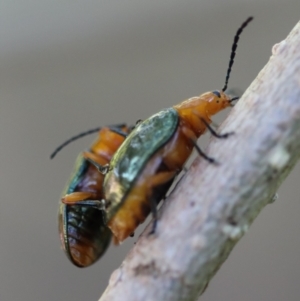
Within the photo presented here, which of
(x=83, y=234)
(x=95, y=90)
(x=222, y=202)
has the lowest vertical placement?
(x=83, y=234)

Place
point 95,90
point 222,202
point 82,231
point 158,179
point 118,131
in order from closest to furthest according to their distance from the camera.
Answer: point 222,202 < point 158,179 < point 82,231 < point 118,131 < point 95,90

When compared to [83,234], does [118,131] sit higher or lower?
higher

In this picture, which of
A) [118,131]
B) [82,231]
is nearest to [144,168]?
[82,231]

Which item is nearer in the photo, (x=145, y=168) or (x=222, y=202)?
(x=222, y=202)

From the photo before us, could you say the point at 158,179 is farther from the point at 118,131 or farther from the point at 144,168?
the point at 118,131

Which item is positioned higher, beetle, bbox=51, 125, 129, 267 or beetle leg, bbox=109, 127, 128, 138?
beetle leg, bbox=109, 127, 128, 138

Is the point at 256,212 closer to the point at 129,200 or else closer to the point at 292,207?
the point at 129,200

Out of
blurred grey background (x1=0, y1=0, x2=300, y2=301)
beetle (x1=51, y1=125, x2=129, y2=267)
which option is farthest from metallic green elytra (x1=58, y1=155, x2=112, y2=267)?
blurred grey background (x1=0, y1=0, x2=300, y2=301)

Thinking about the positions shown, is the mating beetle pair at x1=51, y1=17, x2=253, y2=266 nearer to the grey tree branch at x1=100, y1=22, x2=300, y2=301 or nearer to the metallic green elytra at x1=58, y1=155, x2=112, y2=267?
the grey tree branch at x1=100, y1=22, x2=300, y2=301
